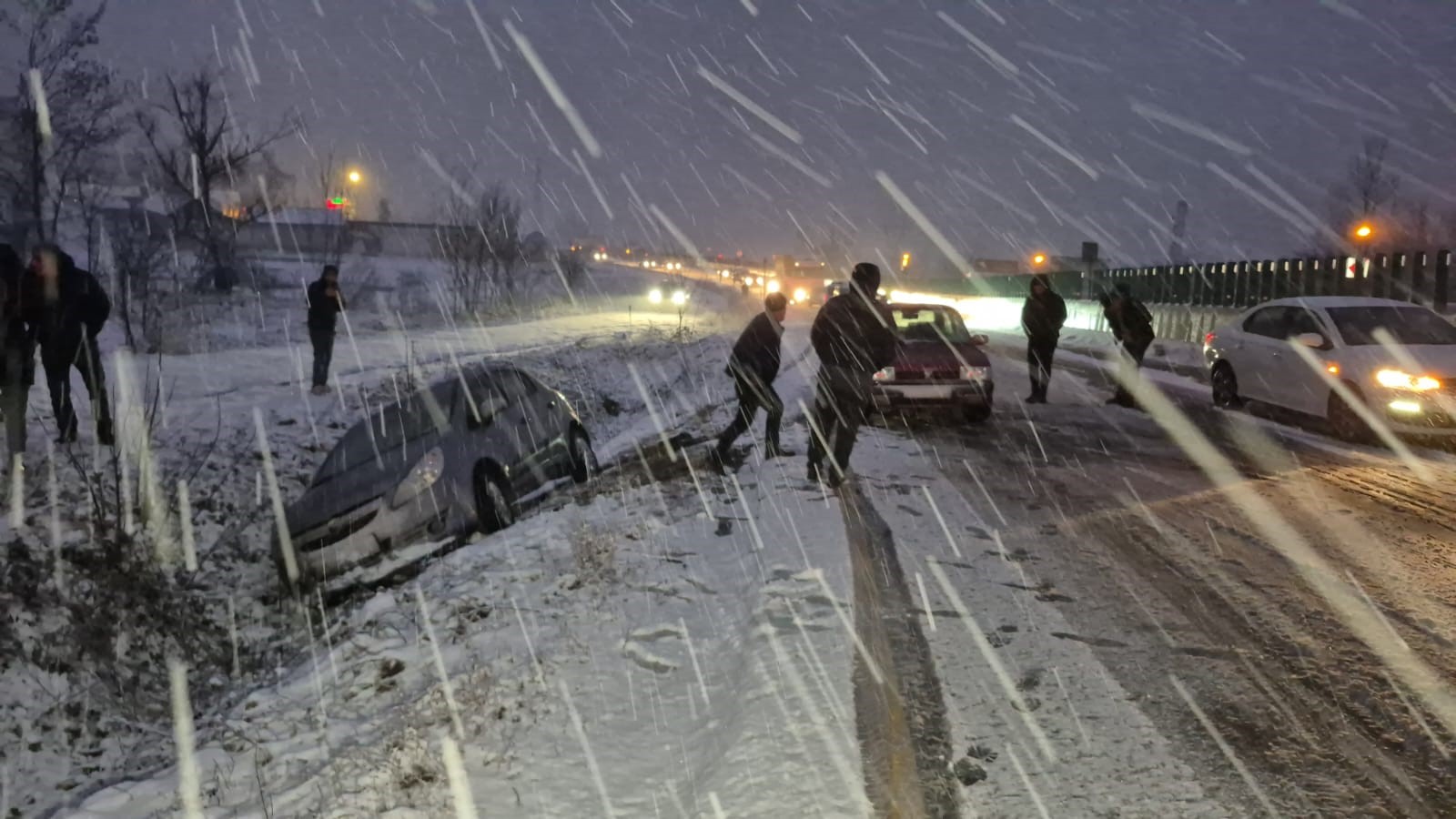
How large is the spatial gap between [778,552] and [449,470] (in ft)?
11.1

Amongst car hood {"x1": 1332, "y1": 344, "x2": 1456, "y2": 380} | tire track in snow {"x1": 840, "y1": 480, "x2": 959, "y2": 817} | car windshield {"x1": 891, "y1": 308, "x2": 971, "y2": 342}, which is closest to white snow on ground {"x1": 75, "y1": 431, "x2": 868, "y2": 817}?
tire track in snow {"x1": 840, "y1": 480, "x2": 959, "y2": 817}

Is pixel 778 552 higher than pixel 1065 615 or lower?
higher

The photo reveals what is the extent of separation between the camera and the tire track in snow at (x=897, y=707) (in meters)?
3.48

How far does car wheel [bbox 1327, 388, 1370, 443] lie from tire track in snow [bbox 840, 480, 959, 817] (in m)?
7.42

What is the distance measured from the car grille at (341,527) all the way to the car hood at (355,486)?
47 millimetres

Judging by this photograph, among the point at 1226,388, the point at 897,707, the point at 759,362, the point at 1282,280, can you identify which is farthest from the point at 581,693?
the point at 1282,280

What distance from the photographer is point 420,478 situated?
26.8 ft

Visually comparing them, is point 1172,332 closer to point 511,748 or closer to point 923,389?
point 923,389

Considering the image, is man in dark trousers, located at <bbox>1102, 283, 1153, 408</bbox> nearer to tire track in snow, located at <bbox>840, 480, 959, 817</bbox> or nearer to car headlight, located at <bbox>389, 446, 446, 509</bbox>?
tire track in snow, located at <bbox>840, 480, 959, 817</bbox>

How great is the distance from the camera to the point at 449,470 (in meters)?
8.44

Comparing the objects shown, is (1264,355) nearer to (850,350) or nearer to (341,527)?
(850,350)

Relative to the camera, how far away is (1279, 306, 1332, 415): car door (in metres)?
11.4

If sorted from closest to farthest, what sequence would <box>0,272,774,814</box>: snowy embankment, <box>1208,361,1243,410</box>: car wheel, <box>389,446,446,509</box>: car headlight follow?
<box>0,272,774,814</box>: snowy embankment < <box>389,446,446,509</box>: car headlight < <box>1208,361,1243,410</box>: car wheel

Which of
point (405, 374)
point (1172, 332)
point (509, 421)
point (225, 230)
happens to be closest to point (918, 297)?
point (1172, 332)
